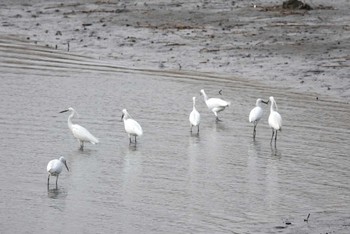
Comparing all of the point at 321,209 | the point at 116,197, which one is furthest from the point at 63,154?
the point at 321,209

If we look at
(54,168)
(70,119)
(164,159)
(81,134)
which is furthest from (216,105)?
(54,168)

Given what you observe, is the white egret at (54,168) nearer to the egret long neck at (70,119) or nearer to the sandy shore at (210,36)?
the egret long neck at (70,119)

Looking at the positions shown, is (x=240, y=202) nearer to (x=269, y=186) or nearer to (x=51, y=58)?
(x=269, y=186)

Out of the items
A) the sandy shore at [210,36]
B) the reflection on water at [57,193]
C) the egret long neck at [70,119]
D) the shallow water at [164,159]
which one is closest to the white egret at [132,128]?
the shallow water at [164,159]

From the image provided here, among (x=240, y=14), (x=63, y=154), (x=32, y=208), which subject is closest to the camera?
(x=32, y=208)

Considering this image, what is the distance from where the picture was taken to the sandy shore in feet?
75.5

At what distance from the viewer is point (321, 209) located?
13102mm

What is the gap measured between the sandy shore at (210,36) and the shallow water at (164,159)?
1100mm

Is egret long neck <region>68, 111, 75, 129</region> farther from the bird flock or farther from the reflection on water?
the reflection on water

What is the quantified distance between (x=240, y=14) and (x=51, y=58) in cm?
642

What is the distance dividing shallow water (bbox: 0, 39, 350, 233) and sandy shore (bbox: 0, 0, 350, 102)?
1100 mm

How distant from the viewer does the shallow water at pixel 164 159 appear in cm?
1265

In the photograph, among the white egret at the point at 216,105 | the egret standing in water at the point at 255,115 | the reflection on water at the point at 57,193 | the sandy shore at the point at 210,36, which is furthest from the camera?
the sandy shore at the point at 210,36

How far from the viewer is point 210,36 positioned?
26.3 metres
